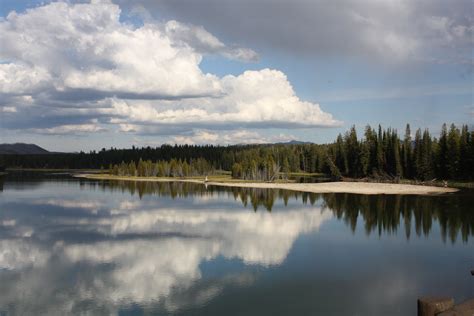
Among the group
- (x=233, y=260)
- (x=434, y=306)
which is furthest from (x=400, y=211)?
(x=434, y=306)

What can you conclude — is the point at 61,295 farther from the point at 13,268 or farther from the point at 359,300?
the point at 359,300

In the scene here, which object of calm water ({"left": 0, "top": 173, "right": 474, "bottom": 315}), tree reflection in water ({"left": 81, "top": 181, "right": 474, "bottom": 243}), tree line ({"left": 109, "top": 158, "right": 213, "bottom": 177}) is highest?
tree line ({"left": 109, "top": 158, "right": 213, "bottom": 177})

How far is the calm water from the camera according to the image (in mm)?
20641

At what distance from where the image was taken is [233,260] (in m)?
28.8

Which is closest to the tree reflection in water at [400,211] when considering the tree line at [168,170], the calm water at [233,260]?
the calm water at [233,260]

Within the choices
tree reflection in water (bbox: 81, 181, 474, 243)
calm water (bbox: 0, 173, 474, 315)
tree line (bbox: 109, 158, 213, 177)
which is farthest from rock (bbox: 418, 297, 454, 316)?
tree line (bbox: 109, 158, 213, 177)

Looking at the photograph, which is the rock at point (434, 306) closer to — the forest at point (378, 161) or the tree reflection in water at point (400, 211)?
the tree reflection in water at point (400, 211)

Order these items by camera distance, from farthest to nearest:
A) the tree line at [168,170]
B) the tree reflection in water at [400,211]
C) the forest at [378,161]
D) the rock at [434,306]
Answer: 1. the tree line at [168,170]
2. the forest at [378,161]
3. the tree reflection in water at [400,211]
4. the rock at [434,306]

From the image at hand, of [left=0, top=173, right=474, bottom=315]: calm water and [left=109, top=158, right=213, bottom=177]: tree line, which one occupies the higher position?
[left=109, top=158, right=213, bottom=177]: tree line

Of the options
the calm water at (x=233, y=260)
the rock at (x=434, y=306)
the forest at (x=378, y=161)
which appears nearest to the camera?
the rock at (x=434, y=306)

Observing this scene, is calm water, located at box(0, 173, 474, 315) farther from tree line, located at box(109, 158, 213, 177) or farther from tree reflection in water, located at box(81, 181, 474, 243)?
tree line, located at box(109, 158, 213, 177)

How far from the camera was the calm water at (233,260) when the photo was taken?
2064 cm

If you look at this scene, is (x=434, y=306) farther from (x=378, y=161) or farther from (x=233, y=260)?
(x=378, y=161)

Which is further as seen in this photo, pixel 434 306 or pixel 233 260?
pixel 233 260
